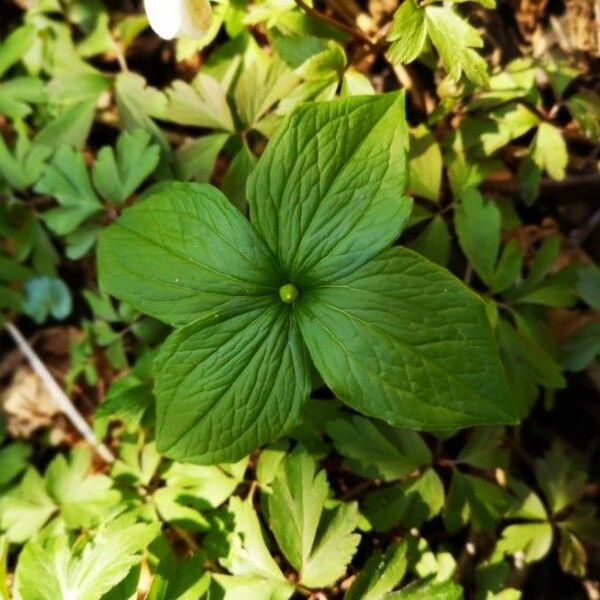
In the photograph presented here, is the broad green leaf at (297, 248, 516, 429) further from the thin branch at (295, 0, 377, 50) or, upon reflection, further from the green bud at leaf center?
the thin branch at (295, 0, 377, 50)

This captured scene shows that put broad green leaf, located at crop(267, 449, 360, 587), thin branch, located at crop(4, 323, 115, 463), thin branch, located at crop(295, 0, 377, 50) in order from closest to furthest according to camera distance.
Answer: broad green leaf, located at crop(267, 449, 360, 587) < thin branch, located at crop(295, 0, 377, 50) < thin branch, located at crop(4, 323, 115, 463)

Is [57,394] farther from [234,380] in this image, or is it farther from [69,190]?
[234,380]

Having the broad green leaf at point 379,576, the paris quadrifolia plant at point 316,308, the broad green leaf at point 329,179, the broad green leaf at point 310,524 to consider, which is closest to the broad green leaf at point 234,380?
the paris quadrifolia plant at point 316,308

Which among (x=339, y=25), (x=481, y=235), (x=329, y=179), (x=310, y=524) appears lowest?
(x=310, y=524)

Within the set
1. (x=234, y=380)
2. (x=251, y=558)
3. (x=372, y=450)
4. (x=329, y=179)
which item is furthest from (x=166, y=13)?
(x=251, y=558)

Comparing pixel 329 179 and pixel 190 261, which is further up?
pixel 329 179

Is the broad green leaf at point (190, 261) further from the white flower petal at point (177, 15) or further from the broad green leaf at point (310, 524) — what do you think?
the broad green leaf at point (310, 524)

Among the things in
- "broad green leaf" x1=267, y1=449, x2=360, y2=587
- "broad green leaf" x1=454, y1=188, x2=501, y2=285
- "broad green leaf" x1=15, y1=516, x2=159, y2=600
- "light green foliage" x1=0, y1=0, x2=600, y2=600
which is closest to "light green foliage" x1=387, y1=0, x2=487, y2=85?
"light green foliage" x1=0, y1=0, x2=600, y2=600
